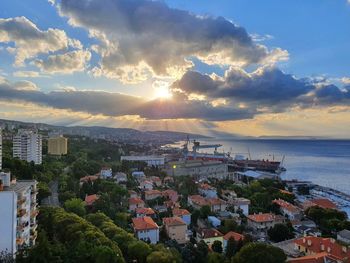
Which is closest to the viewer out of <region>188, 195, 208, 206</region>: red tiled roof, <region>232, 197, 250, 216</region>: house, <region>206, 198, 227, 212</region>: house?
<region>232, 197, 250, 216</region>: house

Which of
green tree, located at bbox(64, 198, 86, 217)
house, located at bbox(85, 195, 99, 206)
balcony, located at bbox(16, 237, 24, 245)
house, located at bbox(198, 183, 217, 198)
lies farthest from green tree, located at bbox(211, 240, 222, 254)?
house, located at bbox(198, 183, 217, 198)

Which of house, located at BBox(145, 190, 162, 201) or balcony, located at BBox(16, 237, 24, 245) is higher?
balcony, located at BBox(16, 237, 24, 245)

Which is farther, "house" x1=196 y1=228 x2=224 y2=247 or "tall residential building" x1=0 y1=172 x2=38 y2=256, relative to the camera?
"house" x1=196 y1=228 x2=224 y2=247

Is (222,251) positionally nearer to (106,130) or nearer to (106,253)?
(106,253)

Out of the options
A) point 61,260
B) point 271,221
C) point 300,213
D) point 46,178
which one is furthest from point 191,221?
point 61,260

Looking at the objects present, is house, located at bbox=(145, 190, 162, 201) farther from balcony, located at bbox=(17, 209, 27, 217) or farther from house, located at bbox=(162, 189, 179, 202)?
balcony, located at bbox=(17, 209, 27, 217)

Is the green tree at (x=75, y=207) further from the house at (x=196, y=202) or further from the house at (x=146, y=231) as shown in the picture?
the house at (x=196, y=202)

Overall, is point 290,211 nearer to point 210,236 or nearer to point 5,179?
point 210,236
